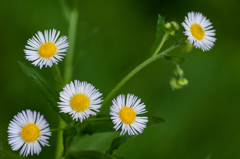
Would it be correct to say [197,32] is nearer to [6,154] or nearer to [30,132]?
[30,132]

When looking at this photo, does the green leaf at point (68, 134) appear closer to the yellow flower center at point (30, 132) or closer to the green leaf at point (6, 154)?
the yellow flower center at point (30, 132)

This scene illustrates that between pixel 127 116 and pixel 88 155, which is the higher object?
pixel 127 116

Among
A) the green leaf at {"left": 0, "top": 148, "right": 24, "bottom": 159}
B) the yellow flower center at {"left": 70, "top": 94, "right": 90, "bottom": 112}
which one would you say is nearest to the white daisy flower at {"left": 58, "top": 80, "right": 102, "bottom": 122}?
the yellow flower center at {"left": 70, "top": 94, "right": 90, "bottom": 112}

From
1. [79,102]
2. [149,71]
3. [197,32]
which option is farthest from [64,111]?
[149,71]

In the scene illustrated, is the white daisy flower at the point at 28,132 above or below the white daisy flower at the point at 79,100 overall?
below

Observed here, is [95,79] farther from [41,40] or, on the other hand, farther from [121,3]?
[41,40]

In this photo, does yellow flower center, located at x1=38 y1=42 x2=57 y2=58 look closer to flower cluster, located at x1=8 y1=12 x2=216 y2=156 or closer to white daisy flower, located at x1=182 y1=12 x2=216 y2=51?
flower cluster, located at x1=8 y1=12 x2=216 y2=156

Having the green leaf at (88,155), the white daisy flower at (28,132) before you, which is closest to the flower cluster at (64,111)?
the white daisy flower at (28,132)
